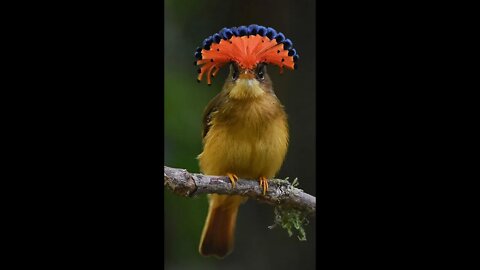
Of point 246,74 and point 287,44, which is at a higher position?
point 287,44

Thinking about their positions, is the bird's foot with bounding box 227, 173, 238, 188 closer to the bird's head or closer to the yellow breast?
the yellow breast

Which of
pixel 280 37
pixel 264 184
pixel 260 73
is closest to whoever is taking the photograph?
pixel 280 37

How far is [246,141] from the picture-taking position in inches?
124

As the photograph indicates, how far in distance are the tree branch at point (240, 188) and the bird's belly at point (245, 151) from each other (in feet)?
0.24

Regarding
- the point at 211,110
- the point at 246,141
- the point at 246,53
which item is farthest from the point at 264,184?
the point at 246,53

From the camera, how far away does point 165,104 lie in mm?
2758

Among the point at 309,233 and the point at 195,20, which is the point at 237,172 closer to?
the point at 309,233

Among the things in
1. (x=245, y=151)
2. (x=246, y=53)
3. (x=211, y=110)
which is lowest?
(x=245, y=151)

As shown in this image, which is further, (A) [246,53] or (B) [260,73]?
(B) [260,73]

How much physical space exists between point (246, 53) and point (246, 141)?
481 millimetres

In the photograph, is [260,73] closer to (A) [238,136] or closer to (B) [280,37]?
(B) [280,37]

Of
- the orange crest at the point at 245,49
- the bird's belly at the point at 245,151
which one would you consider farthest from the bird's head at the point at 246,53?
the bird's belly at the point at 245,151

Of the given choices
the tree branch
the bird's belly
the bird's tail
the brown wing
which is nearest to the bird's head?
the brown wing

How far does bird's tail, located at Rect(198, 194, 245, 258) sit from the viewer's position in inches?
114
